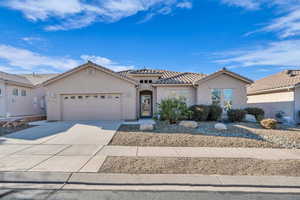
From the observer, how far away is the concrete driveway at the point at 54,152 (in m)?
4.84

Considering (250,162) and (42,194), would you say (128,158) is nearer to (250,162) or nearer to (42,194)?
(42,194)

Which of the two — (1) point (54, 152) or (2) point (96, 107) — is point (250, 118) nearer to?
(2) point (96, 107)

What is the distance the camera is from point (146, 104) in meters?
16.8

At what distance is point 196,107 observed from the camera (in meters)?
13.0

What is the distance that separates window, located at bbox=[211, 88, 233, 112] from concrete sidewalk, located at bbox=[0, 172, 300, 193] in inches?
415

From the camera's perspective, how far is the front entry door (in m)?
16.7

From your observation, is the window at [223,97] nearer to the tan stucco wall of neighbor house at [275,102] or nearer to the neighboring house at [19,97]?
the tan stucco wall of neighbor house at [275,102]

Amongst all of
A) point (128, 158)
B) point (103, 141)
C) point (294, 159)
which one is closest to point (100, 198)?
point (128, 158)

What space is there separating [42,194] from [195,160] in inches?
174

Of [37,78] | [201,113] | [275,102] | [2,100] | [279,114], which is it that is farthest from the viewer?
[37,78]

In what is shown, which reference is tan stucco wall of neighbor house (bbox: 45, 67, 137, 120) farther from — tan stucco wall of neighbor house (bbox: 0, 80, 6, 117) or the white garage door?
tan stucco wall of neighbor house (bbox: 0, 80, 6, 117)

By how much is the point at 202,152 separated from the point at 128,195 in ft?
12.7

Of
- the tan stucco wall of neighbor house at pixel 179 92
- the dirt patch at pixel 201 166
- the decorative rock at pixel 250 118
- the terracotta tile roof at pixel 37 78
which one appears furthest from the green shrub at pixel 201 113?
the terracotta tile roof at pixel 37 78

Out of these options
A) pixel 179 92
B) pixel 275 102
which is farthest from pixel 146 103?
pixel 275 102
